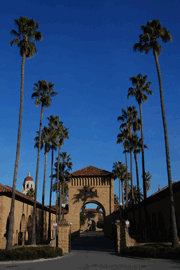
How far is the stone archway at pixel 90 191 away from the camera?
55.7m

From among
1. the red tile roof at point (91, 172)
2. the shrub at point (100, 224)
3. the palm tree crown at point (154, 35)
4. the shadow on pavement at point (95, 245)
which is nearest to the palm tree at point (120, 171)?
the red tile roof at point (91, 172)

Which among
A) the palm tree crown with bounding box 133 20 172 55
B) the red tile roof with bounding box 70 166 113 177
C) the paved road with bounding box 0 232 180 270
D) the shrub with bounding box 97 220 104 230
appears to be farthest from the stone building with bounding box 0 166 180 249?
the shrub with bounding box 97 220 104 230

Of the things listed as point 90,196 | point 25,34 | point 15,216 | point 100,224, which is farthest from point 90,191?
point 100,224

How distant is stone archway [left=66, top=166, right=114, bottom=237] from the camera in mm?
55681

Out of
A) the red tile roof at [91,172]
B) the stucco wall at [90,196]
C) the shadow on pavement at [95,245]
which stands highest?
the red tile roof at [91,172]

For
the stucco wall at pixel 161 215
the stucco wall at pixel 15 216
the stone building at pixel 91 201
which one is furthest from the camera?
the stone building at pixel 91 201

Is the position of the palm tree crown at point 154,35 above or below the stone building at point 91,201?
above

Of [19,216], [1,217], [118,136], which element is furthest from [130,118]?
[1,217]

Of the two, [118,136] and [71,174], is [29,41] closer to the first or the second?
[118,136]

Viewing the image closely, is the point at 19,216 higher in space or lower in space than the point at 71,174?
lower

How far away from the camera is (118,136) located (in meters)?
46.6

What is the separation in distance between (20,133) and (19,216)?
41.1ft

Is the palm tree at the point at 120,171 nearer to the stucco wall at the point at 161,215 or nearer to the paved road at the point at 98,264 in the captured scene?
the stucco wall at the point at 161,215

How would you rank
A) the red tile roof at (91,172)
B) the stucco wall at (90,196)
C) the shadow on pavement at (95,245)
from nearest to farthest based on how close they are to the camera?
the shadow on pavement at (95,245) → the stucco wall at (90,196) → the red tile roof at (91,172)
